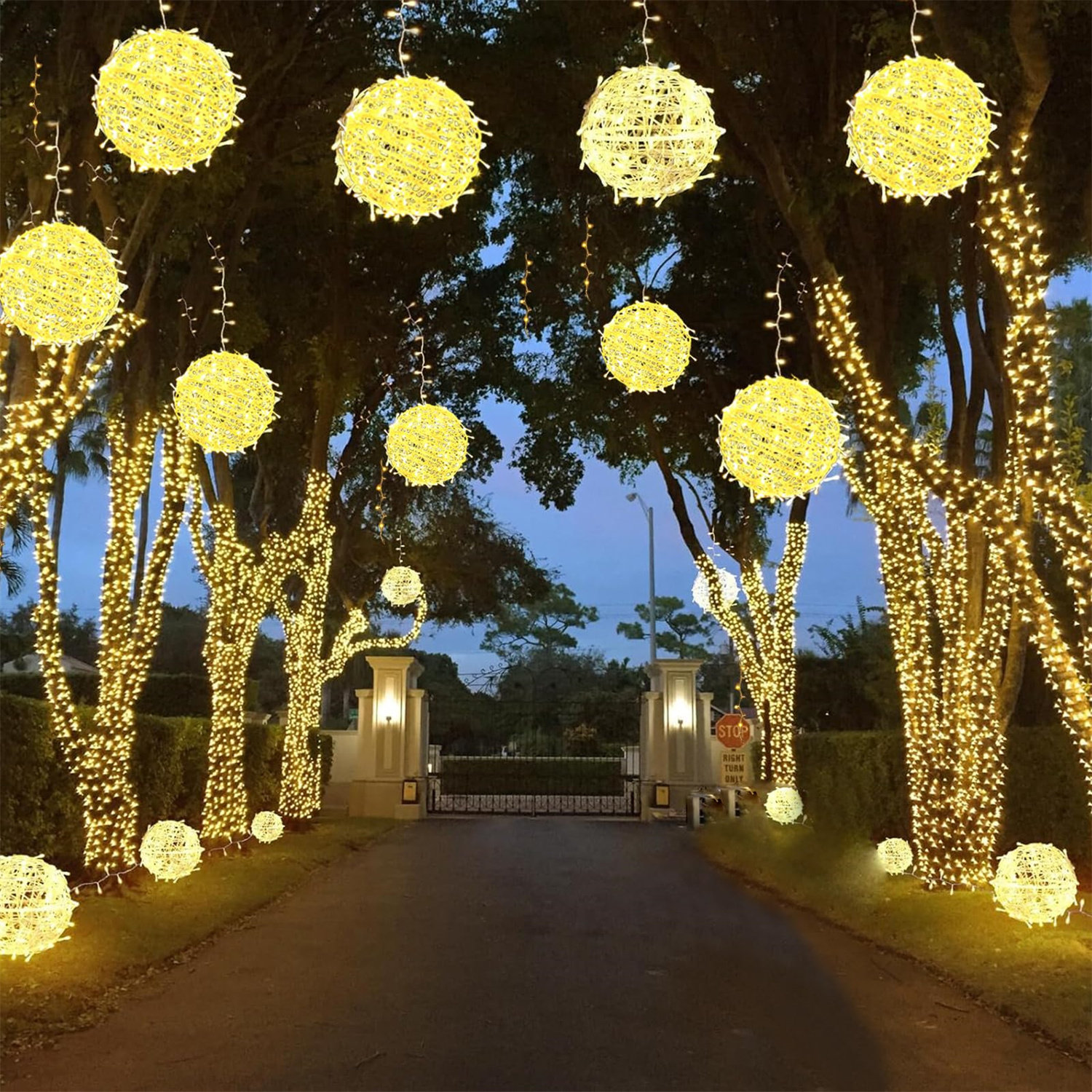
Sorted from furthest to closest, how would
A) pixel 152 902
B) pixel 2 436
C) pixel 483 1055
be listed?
pixel 152 902, pixel 2 436, pixel 483 1055

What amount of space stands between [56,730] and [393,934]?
3081 mm

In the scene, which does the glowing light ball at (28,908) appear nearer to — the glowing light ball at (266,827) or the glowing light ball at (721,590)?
the glowing light ball at (266,827)

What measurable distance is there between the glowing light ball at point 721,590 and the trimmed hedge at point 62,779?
724cm

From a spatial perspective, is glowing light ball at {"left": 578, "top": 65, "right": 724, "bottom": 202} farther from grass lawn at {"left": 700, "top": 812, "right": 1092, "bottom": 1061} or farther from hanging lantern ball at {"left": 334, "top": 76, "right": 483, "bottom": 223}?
grass lawn at {"left": 700, "top": 812, "right": 1092, "bottom": 1061}

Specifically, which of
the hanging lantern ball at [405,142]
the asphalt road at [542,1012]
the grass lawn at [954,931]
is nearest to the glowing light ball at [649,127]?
the hanging lantern ball at [405,142]

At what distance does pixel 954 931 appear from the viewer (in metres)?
7.80

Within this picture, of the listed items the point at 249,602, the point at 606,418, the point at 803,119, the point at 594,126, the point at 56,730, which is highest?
the point at 803,119

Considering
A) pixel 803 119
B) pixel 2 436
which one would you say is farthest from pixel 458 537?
pixel 2 436

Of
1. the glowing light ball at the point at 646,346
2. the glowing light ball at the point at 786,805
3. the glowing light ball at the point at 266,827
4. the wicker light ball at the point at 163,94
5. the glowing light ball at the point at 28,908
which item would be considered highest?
the wicker light ball at the point at 163,94

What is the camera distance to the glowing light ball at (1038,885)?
24.3 ft

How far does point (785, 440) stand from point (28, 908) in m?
5.45

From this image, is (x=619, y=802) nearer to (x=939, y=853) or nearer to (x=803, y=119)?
(x=939, y=853)

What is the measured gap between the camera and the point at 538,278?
1584 cm

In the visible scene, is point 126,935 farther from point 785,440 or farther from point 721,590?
point 721,590
